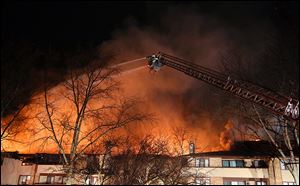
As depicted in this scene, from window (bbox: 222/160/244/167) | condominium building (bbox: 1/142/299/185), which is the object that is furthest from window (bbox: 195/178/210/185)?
window (bbox: 222/160/244/167)

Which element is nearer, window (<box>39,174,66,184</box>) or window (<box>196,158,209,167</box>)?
window (<box>39,174,66,184</box>)

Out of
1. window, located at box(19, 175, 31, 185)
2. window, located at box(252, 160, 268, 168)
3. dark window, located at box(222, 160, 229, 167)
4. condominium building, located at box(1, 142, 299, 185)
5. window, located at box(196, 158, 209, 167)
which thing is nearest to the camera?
window, located at box(19, 175, 31, 185)

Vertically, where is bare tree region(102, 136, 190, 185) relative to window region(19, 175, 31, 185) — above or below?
above

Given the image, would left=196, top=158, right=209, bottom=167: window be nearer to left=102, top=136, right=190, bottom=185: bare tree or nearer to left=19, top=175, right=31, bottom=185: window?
left=102, top=136, right=190, bottom=185: bare tree

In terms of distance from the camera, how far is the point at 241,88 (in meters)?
18.6

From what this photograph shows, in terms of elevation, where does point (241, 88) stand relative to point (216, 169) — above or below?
above

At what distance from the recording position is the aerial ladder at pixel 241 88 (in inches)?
683

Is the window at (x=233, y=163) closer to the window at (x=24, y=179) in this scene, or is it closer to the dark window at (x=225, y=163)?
the dark window at (x=225, y=163)

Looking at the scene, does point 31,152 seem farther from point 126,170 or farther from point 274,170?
point 274,170

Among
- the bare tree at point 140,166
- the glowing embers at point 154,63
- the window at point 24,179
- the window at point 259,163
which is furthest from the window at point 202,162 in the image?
the window at point 24,179

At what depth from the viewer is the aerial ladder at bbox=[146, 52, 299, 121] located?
56.9ft

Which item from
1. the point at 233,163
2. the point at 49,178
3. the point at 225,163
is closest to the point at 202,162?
the point at 225,163

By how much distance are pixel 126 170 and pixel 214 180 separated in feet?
66.4

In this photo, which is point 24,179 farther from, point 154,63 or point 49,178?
point 154,63
